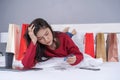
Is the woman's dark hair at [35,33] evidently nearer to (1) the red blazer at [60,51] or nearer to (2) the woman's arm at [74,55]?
(1) the red blazer at [60,51]

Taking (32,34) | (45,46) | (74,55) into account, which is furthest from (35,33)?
(74,55)

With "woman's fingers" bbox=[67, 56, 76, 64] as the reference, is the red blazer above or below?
above

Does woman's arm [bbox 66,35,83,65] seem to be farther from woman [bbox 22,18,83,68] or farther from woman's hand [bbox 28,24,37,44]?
woman's hand [bbox 28,24,37,44]

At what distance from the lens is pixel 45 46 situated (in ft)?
4.40

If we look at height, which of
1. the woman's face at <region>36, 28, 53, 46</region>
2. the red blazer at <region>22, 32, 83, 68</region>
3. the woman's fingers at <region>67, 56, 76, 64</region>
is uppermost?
the woman's face at <region>36, 28, 53, 46</region>

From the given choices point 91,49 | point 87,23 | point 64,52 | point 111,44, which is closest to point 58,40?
point 64,52

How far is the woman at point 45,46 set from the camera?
122 centimetres

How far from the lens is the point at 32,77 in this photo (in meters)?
0.85

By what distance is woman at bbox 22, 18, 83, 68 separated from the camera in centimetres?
122

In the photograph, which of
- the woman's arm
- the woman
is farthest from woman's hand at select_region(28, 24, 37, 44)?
the woman's arm

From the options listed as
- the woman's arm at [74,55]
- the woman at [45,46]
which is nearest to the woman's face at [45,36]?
the woman at [45,46]

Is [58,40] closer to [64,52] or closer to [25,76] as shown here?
[64,52]

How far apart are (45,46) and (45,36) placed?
0.41 ft

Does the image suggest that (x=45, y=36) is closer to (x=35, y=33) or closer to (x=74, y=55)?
(x=35, y=33)
